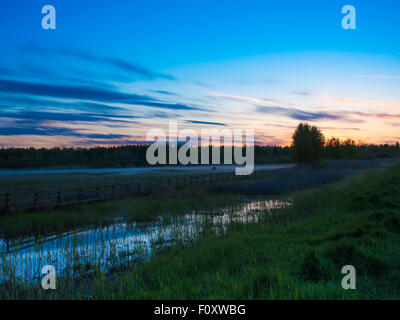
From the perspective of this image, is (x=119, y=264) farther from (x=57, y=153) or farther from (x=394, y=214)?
(x=57, y=153)

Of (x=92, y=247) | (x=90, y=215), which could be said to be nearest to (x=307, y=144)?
(x=90, y=215)

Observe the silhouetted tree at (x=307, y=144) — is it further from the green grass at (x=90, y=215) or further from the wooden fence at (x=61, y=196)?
the green grass at (x=90, y=215)

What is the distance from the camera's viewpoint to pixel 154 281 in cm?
675

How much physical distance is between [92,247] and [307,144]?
64051 millimetres

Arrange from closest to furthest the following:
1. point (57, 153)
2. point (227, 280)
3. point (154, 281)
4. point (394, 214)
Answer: point (227, 280) < point (154, 281) < point (394, 214) < point (57, 153)

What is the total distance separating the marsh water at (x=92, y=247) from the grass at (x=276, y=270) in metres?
1.18

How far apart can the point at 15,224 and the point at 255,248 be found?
13.8 m

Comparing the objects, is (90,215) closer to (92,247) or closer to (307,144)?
(92,247)

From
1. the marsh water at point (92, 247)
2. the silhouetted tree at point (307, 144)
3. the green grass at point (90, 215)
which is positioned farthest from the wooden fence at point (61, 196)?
the silhouetted tree at point (307, 144)

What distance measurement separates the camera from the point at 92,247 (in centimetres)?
1152

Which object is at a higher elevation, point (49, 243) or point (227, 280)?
point (227, 280)

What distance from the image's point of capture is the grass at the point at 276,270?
521 cm
